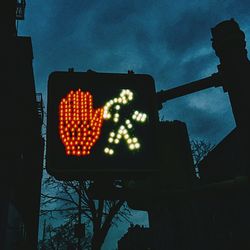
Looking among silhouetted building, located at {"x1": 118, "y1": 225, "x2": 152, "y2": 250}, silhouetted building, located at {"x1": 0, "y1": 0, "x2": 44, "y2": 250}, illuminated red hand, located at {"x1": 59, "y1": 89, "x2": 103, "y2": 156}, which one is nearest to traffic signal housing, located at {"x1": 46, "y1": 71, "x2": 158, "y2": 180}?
illuminated red hand, located at {"x1": 59, "y1": 89, "x2": 103, "y2": 156}

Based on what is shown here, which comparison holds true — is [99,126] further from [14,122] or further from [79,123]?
[14,122]

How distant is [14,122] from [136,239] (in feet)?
167

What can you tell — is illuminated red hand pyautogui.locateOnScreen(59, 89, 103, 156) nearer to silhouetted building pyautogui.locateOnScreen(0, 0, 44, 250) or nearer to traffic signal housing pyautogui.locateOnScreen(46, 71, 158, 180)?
traffic signal housing pyautogui.locateOnScreen(46, 71, 158, 180)

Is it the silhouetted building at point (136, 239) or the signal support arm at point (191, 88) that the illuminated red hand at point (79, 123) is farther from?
the silhouetted building at point (136, 239)

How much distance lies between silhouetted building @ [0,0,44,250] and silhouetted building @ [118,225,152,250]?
42.5 m

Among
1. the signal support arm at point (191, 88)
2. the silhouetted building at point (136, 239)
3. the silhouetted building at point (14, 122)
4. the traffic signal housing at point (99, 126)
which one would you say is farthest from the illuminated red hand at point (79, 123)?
the silhouetted building at point (136, 239)

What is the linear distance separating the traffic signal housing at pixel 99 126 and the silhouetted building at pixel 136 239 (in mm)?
56167

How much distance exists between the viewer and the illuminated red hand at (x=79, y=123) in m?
1.65

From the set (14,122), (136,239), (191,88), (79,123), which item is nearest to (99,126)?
(79,123)

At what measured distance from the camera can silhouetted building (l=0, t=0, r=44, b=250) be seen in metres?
10.1

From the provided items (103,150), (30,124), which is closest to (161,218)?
(103,150)

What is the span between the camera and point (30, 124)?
52.8 feet

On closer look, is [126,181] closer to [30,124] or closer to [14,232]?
[14,232]

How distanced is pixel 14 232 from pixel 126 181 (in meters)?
11.3
